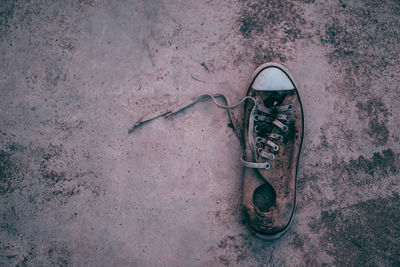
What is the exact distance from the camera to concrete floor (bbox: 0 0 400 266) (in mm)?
2021

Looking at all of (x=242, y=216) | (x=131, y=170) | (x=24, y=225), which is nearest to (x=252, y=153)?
(x=242, y=216)

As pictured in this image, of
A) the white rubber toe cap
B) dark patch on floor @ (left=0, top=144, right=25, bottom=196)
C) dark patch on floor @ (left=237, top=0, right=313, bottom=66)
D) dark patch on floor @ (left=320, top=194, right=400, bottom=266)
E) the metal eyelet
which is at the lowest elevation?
dark patch on floor @ (left=320, top=194, right=400, bottom=266)

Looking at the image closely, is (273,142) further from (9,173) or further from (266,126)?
(9,173)

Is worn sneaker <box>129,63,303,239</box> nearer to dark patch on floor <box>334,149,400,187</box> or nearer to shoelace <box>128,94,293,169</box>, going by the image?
shoelace <box>128,94,293,169</box>

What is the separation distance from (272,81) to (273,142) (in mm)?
432

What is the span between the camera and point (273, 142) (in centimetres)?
195

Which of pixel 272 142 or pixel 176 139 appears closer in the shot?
pixel 272 142

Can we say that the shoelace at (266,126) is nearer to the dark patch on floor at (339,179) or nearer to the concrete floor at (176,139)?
the concrete floor at (176,139)

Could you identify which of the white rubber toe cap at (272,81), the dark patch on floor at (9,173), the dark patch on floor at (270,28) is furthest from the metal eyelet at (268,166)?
the dark patch on floor at (9,173)

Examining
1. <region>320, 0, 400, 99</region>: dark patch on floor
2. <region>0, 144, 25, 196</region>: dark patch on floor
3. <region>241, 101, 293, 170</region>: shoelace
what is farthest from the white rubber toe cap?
<region>0, 144, 25, 196</region>: dark patch on floor

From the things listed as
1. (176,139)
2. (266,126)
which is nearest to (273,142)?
(266,126)

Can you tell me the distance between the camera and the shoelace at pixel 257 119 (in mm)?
1886

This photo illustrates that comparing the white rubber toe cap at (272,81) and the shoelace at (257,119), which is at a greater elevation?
the white rubber toe cap at (272,81)

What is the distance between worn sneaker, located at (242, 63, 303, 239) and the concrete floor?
0.12 m
